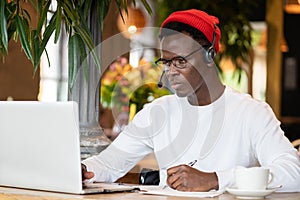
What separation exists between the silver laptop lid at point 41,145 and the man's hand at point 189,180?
0.97ft

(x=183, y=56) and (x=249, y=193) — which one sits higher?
(x=183, y=56)

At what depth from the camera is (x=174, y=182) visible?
2.17 m

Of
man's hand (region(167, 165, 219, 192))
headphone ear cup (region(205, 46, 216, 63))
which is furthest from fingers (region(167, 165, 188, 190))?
headphone ear cup (region(205, 46, 216, 63))

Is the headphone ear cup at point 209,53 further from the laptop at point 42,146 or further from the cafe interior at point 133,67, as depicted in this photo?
the laptop at point 42,146

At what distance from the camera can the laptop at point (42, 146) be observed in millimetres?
1985

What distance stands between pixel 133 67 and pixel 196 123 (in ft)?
6.66

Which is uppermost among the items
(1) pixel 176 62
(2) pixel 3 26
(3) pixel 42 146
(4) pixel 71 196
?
(2) pixel 3 26

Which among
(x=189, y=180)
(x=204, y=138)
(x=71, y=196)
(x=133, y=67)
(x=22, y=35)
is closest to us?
(x=71, y=196)

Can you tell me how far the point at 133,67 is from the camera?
4.63m

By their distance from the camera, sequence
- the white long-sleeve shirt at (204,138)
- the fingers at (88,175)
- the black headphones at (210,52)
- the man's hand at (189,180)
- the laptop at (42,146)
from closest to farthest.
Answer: the laptop at (42,146), the man's hand at (189,180), the fingers at (88,175), the white long-sleeve shirt at (204,138), the black headphones at (210,52)

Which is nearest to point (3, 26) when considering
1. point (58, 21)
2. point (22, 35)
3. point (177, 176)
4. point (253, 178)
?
point (22, 35)

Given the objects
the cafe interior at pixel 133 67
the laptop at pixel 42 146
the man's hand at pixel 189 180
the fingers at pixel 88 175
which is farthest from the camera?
the cafe interior at pixel 133 67

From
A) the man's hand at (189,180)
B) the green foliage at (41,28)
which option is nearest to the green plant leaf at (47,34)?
the green foliage at (41,28)

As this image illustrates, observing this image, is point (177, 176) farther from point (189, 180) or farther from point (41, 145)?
point (41, 145)
